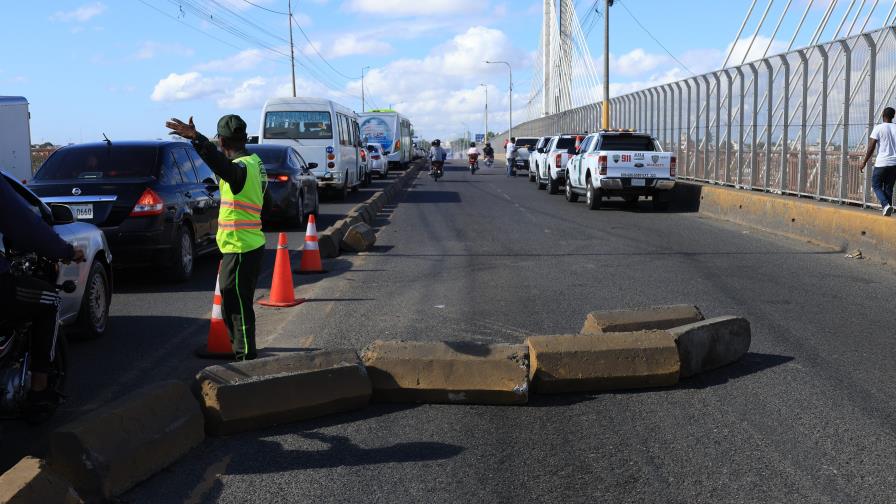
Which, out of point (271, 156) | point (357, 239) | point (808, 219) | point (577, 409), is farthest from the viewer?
point (271, 156)

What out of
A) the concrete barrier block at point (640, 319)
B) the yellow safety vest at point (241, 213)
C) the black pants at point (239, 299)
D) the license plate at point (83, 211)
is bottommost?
the concrete barrier block at point (640, 319)

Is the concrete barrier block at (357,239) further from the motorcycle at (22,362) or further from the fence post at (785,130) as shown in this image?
the fence post at (785,130)

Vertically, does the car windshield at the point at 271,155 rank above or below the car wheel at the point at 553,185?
above

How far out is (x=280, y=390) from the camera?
5.34 m

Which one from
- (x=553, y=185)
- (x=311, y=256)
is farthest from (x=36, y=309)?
(x=553, y=185)

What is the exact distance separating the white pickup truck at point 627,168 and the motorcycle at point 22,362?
57.0 feet

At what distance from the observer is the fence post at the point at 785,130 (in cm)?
1961

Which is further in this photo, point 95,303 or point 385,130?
point 385,130

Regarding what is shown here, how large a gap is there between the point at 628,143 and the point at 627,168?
3.74 ft

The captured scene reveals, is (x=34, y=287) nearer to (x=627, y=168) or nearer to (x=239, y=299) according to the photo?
(x=239, y=299)

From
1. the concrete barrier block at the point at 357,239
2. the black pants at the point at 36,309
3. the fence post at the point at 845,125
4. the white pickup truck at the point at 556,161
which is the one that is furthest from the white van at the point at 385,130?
the black pants at the point at 36,309

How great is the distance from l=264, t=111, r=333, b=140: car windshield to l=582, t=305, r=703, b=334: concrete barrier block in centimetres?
1902

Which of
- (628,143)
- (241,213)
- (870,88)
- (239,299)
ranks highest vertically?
(870,88)

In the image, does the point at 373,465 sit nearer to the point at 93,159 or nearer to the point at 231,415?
the point at 231,415
